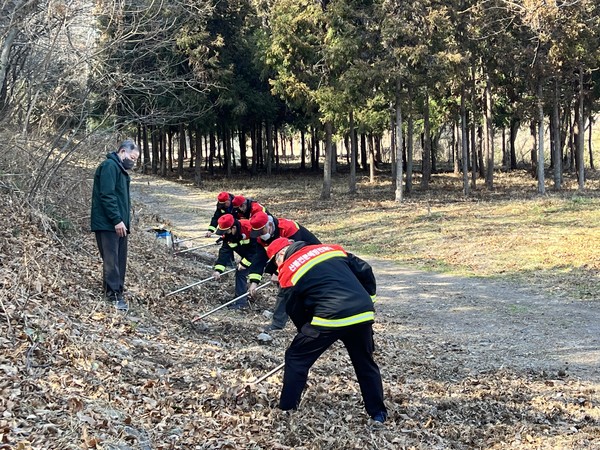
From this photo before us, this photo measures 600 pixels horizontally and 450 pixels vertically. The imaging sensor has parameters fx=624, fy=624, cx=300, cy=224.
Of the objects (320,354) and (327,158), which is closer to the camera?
(320,354)

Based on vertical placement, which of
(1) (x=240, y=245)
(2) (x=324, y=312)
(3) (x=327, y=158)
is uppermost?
(3) (x=327, y=158)

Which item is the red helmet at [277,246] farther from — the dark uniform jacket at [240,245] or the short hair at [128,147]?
the dark uniform jacket at [240,245]

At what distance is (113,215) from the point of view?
7293 mm

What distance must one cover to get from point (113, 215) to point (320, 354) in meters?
3.35

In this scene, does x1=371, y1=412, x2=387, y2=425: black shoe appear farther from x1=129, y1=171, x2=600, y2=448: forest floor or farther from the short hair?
the short hair

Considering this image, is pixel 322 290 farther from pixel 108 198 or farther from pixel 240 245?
pixel 240 245

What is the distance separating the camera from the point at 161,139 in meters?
41.0

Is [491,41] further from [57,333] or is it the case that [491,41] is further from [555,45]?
[57,333]

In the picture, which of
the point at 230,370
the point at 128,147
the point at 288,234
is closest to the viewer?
the point at 230,370

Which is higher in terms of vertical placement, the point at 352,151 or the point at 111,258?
the point at 352,151

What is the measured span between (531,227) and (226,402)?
1523 cm

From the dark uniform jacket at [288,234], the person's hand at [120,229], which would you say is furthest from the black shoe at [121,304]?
the dark uniform jacket at [288,234]

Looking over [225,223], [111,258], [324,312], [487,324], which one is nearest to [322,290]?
[324,312]

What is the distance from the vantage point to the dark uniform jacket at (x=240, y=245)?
934 cm
